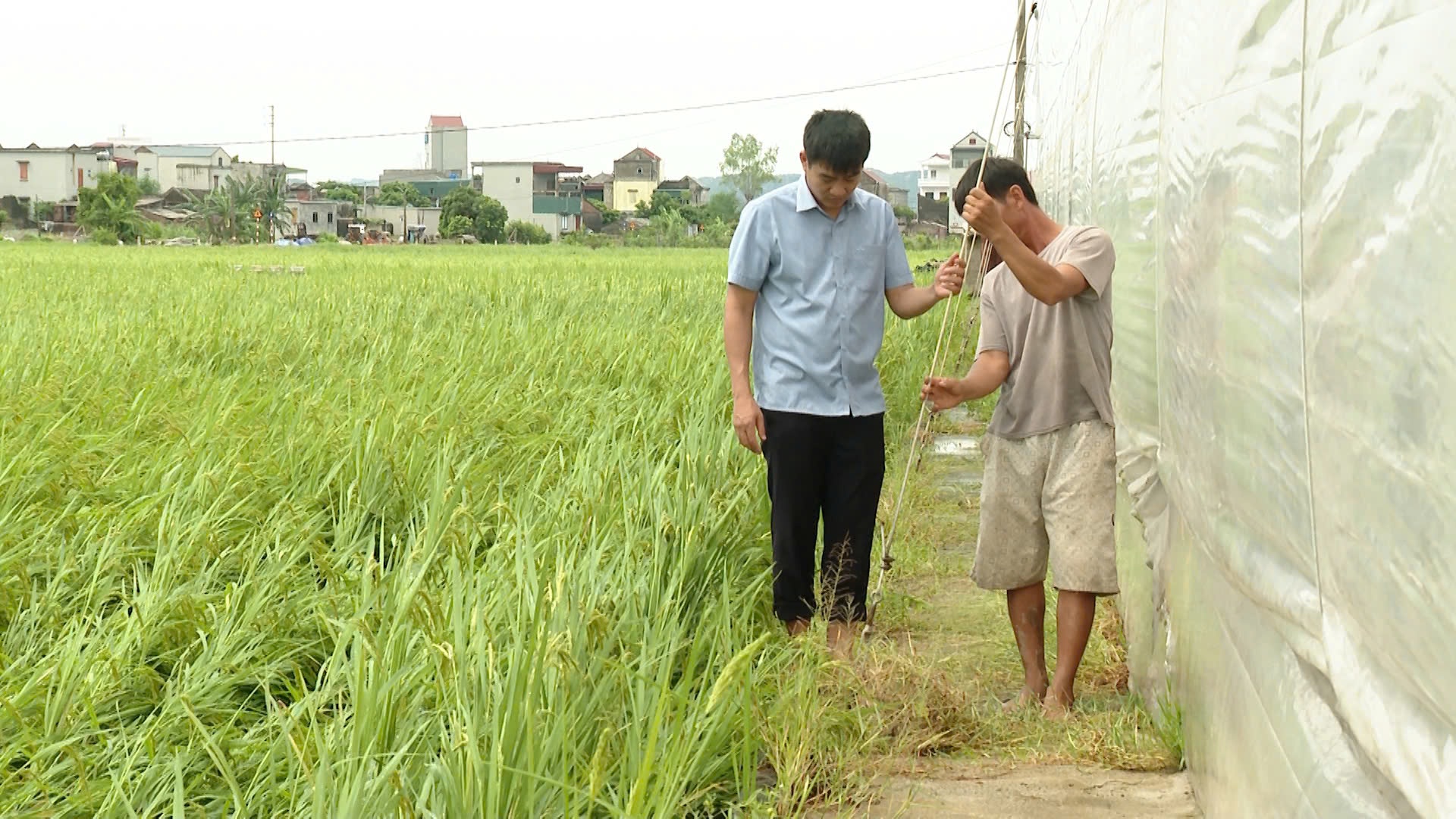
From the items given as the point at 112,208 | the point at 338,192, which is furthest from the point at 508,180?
the point at 112,208

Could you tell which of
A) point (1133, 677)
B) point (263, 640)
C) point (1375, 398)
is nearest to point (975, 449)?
point (1133, 677)

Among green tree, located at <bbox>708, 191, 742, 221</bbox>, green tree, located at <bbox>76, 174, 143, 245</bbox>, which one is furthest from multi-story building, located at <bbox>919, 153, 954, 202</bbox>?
green tree, located at <bbox>76, 174, 143, 245</bbox>

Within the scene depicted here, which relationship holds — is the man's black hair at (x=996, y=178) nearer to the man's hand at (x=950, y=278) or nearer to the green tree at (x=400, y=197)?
the man's hand at (x=950, y=278)

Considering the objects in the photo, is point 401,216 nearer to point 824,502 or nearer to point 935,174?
point 935,174

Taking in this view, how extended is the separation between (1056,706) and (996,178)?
3.75 feet

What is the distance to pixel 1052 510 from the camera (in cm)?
319

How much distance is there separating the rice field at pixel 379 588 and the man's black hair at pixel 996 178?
101 centimetres

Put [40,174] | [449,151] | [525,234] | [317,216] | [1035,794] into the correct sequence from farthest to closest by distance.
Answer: [449,151] < [317,216] < [525,234] < [40,174] < [1035,794]

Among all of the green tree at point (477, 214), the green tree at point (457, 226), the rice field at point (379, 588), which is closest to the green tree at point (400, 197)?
the green tree at point (477, 214)

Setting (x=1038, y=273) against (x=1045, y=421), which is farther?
(x=1045, y=421)

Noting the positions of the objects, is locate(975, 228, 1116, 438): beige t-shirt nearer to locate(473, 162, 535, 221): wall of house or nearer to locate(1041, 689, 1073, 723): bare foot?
locate(1041, 689, 1073, 723): bare foot

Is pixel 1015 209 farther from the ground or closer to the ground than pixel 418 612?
farther from the ground

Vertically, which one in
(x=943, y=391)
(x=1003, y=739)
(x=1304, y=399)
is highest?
(x=1304, y=399)

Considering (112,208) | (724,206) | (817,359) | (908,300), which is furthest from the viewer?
(724,206)
